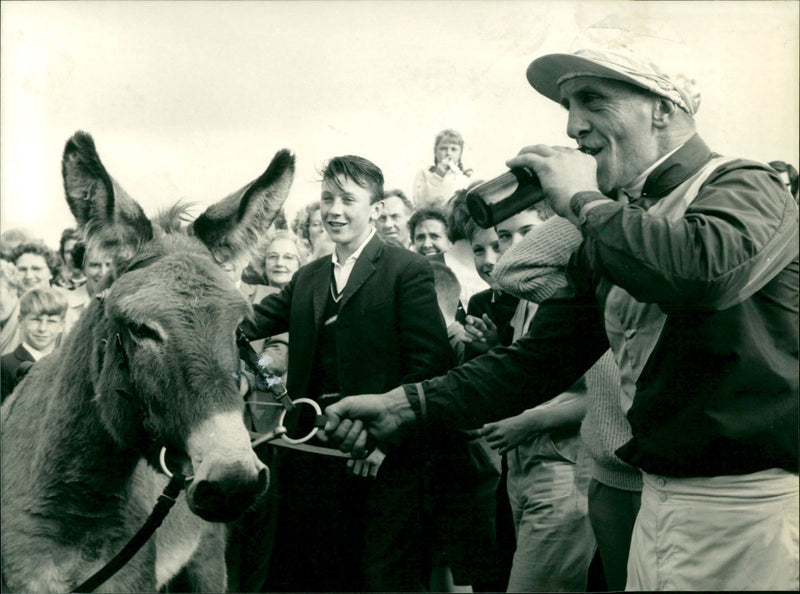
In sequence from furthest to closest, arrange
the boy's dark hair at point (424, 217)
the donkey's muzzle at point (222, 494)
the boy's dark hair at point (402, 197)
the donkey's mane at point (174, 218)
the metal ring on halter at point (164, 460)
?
the boy's dark hair at point (424, 217)
the boy's dark hair at point (402, 197)
the donkey's mane at point (174, 218)
the metal ring on halter at point (164, 460)
the donkey's muzzle at point (222, 494)

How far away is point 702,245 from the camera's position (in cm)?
190

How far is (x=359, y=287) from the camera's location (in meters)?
3.06

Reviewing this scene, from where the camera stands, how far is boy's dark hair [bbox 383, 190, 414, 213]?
3191 mm

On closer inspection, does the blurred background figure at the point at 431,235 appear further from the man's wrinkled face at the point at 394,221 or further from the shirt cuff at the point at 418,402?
the shirt cuff at the point at 418,402

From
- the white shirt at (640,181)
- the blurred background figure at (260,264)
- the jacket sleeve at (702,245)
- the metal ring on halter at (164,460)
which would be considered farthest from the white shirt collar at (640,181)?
the metal ring on halter at (164,460)

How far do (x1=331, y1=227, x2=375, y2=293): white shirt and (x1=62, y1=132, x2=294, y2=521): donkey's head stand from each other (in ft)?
1.47

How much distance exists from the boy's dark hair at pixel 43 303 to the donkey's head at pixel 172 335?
1.68 feet

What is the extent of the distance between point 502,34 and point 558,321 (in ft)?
4.05

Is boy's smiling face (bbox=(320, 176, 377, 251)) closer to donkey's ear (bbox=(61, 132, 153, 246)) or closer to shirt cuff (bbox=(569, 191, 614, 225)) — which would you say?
donkey's ear (bbox=(61, 132, 153, 246))

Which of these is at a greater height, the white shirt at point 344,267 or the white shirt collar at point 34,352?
the white shirt at point 344,267

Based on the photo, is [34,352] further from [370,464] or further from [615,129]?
[615,129]

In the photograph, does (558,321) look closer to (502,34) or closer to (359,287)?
(359,287)

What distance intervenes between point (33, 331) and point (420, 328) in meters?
1.43

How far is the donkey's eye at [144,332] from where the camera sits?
233cm
